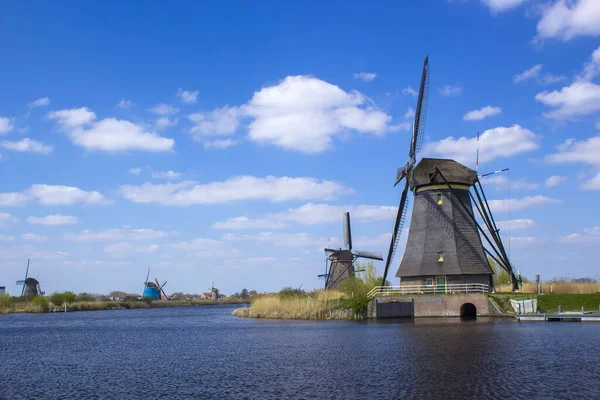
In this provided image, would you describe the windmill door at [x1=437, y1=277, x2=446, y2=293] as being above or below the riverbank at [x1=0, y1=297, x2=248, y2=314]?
above

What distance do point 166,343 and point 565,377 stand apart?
18.7m

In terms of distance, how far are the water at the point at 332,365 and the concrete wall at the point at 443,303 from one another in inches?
166

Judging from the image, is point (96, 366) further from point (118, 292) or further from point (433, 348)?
point (118, 292)

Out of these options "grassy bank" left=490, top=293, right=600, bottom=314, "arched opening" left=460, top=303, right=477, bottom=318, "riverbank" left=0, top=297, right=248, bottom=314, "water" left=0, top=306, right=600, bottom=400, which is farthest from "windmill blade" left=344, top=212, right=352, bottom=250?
"riverbank" left=0, top=297, right=248, bottom=314

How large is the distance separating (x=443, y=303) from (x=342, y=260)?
853 inches

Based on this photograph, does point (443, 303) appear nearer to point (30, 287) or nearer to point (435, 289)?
point (435, 289)

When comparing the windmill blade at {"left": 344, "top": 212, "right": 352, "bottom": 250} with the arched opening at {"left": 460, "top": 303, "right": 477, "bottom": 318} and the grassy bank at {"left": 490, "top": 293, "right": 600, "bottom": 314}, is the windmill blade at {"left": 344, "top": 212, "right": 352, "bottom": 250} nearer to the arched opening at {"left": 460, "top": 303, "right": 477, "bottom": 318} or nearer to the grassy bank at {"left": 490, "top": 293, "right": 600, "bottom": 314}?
the arched opening at {"left": 460, "top": 303, "right": 477, "bottom": 318}

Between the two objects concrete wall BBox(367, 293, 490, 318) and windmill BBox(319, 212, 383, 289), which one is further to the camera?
windmill BBox(319, 212, 383, 289)

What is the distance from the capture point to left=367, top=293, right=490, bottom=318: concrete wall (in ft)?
108

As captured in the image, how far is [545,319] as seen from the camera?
99.7 feet

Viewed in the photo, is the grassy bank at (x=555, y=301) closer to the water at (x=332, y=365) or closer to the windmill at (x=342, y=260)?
the water at (x=332, y=365)

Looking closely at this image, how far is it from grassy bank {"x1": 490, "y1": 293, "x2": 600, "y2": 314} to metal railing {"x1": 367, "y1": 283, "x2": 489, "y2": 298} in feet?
3.49

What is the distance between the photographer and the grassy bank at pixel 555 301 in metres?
32.5

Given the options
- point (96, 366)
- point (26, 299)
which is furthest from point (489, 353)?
point (26, 299)
